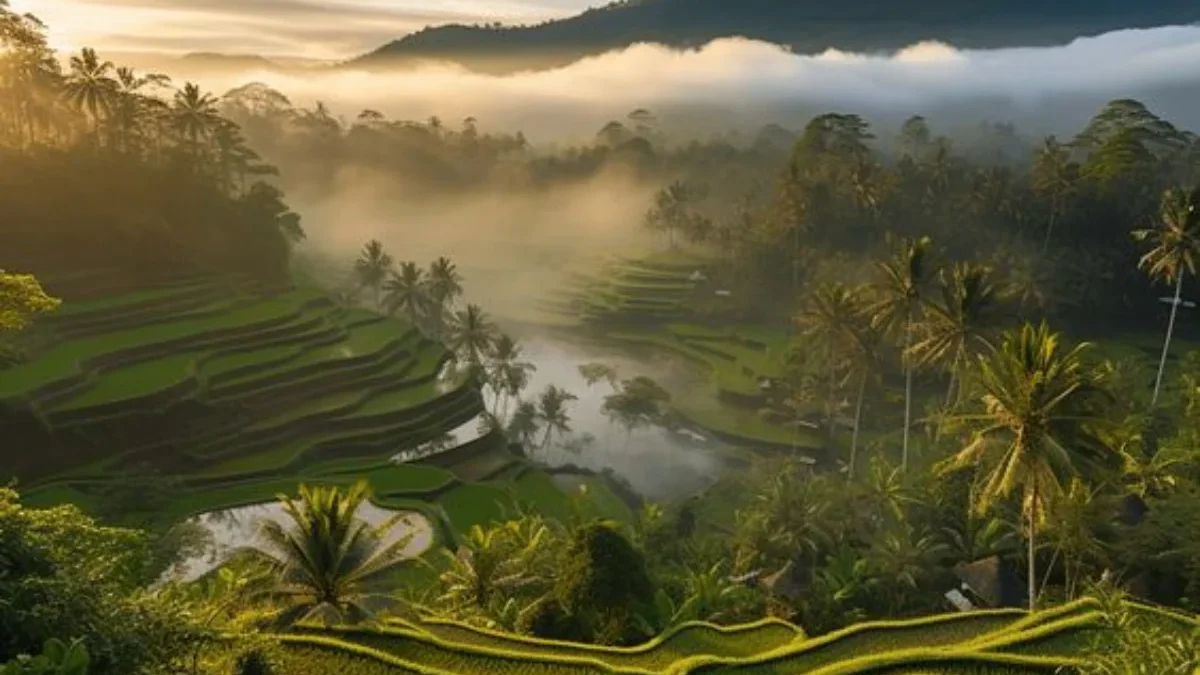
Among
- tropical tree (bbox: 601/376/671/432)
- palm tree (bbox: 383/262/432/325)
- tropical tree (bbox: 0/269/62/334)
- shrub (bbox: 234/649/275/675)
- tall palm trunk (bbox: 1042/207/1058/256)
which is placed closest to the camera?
tropical tree (bbox: 0/269/62/334)

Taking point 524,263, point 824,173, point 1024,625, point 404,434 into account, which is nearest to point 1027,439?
point 1024,625

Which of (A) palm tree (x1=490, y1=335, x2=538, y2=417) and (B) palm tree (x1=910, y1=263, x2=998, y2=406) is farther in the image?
(A) palm tree (x1=490, y1=335, x2=538, y2=417)

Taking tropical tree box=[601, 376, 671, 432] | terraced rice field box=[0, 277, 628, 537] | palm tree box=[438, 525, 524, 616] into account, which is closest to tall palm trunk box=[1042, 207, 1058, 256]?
tropical tree box=[601, 376, 671, 432]

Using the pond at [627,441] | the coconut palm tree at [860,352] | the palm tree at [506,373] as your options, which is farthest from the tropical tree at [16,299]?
the palm tree at [506,373]

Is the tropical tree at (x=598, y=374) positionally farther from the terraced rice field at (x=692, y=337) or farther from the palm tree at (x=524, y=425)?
the palm tree at (x=524, y=425)

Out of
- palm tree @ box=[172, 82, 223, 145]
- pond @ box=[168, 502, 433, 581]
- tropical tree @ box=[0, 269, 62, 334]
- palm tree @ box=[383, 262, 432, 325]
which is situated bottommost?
pond @ box=[168, 502, 433, 581]

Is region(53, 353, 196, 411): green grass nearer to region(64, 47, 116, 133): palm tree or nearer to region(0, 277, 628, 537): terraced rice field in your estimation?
region(0, 277, 628, 537): terraced rice field

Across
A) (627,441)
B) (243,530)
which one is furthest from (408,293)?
(243,530)
